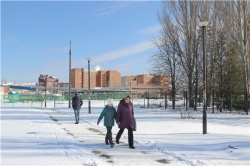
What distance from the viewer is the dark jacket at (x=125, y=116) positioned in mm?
10617

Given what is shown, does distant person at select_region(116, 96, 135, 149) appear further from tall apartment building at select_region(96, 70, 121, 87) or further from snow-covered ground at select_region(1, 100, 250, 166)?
tall apartment building at select_region(96, 70, 121, 87)

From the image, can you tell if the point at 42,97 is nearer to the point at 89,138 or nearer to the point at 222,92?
the point at 222,92

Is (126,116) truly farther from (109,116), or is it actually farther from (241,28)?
(241,28)

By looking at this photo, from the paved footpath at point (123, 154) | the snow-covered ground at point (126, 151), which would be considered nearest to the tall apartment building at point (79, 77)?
the snow-covered ground at point (126, 151)

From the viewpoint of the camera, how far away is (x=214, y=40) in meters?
36.4

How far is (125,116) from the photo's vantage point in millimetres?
10664

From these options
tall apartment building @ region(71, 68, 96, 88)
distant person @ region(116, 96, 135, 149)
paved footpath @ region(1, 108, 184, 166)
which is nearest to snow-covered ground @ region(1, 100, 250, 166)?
paved footpath @ region(1, 108, 184, 166)

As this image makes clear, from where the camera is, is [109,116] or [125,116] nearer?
[125,116]

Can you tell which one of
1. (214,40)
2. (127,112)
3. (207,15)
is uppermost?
(207,15)

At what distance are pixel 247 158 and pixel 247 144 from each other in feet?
6.86

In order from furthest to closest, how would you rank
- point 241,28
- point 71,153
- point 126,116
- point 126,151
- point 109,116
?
point 241,28 → point 109,116 → point 126,116 → point 126,151 → point 71,153

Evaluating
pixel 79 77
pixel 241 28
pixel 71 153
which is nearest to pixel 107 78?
pixel 79 77

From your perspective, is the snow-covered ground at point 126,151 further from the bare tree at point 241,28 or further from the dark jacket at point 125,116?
the bare tree at point 241,28

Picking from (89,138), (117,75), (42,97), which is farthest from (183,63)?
(117,75)
